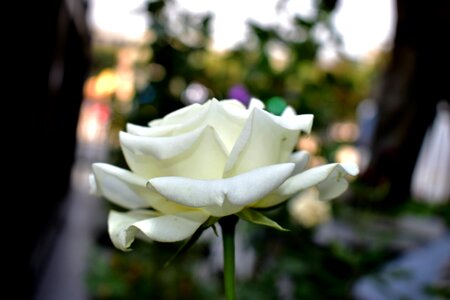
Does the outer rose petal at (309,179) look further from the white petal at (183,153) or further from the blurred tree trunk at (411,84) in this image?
the blurred tree trunk at (411,84)

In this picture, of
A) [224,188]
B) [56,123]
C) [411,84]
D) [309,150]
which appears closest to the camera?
[224,188]

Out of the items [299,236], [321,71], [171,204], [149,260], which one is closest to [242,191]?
[171,204]

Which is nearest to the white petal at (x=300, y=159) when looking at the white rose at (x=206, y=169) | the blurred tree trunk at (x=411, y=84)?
the white rose at (x=206, y=169)

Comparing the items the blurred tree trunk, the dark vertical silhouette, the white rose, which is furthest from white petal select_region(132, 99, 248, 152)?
the blurred tree trunk

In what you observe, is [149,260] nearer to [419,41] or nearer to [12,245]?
[12,245]

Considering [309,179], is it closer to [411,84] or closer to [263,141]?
[263,141]

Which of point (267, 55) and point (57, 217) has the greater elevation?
point (267, 55)

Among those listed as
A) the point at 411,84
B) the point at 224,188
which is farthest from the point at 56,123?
the point at 224,188

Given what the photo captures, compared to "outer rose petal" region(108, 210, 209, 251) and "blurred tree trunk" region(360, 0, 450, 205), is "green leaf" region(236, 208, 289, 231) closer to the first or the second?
"outer rose petal" region(108, 210, 209, 251)
